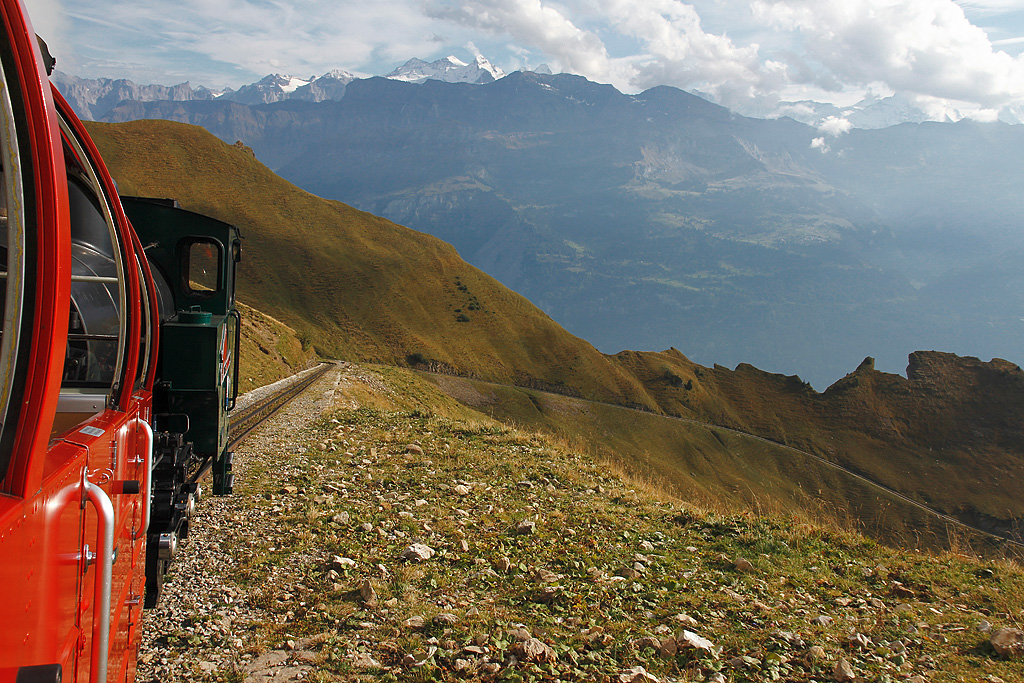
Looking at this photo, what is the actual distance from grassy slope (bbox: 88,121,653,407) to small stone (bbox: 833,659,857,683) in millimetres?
72019

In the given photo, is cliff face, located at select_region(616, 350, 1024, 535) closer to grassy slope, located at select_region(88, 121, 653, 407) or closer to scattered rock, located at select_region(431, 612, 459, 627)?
grassy slope, located at select_region(88, 121, 653, 407)

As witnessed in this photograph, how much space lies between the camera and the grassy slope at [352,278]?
87875mm

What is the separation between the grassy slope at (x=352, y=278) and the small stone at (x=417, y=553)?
68776 mm

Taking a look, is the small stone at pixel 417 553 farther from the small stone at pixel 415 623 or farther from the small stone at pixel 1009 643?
the small stone at pixel 1009 643

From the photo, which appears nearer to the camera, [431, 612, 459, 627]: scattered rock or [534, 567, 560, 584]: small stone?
[431, 612, 459, 627]: scattered rock

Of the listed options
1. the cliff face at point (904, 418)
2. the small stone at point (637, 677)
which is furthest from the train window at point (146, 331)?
the cliff face at point (904, 418)

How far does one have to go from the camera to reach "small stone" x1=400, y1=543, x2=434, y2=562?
7344 mm

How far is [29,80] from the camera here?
2.11m

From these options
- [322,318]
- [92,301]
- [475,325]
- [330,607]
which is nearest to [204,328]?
[92,301]

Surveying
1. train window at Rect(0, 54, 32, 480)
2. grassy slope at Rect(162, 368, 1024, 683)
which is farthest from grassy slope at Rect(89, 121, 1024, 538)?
train window at Rect(0, 54, 32, 480)

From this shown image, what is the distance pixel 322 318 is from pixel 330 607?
81.1 meters

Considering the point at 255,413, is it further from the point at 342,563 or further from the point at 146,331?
the point at 146,331

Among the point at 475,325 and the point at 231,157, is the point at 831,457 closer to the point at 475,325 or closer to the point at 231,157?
the point at 475,325

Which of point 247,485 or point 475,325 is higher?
point 475,325
